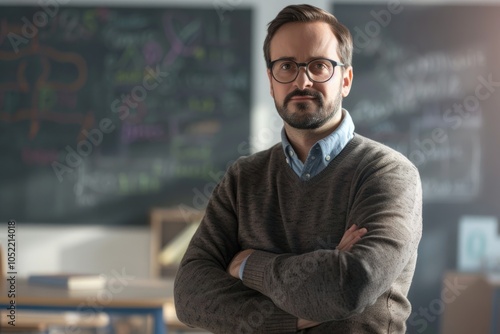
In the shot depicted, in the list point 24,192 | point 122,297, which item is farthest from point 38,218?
point 122,297

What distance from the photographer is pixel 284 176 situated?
206 centimetres

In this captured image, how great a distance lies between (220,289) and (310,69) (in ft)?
1.82

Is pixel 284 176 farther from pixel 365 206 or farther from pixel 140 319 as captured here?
→ pixel 140 319

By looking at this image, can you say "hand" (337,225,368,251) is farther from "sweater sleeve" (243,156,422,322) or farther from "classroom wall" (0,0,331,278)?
"classroom wall" (0,0,331,278)

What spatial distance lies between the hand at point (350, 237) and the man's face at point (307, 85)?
28 centimetres

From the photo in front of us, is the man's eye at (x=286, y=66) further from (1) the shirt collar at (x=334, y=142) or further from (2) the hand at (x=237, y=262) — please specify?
(2) the hand at (x=237, y=262)

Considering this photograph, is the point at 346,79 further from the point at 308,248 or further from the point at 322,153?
the point at 308,248

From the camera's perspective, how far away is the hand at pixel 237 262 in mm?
2041

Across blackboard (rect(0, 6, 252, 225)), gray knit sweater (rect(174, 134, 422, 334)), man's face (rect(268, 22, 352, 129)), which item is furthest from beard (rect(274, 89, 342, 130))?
blackboard (rect(0, 6, 252, 225))

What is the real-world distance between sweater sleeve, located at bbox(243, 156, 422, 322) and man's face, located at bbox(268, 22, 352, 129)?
170 millimetres

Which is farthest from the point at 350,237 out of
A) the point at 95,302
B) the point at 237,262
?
the point at 95,302

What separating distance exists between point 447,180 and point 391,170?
392 cm

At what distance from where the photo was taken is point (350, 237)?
6.05 ft

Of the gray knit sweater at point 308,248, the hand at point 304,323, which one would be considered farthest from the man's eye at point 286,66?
the hand at point 304,323
